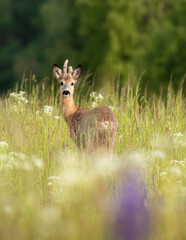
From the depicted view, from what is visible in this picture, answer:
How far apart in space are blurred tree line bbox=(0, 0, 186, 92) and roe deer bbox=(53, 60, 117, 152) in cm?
1447

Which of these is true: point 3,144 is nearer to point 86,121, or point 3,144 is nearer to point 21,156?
point 21,156

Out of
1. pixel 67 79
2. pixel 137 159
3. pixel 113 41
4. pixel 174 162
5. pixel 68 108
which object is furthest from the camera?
pixel 113 41

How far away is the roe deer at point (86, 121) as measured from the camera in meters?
5.95

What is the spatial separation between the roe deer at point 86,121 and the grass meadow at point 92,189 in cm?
17

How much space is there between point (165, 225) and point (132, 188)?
0.99ft

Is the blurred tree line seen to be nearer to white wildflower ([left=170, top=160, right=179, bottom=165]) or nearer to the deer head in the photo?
the deer head

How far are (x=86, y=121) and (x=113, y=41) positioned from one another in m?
25.1

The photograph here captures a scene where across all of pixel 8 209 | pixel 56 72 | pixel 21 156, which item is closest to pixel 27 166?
pixel 21 156

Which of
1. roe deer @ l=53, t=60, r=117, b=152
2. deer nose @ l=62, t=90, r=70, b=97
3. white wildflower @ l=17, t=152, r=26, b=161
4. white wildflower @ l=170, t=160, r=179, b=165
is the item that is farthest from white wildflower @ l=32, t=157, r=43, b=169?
deer nose @ l=62, t=90, r=70, b=97

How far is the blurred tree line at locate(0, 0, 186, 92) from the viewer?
2538 centimetres

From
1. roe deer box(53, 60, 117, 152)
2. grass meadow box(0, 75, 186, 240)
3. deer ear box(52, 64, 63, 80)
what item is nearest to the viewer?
grass meadow box(0, 75, 186, 240)

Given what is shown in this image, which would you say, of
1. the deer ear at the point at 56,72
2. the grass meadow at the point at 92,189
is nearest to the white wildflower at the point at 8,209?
the grass meadow at the point at 92,189

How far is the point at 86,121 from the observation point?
6.47m

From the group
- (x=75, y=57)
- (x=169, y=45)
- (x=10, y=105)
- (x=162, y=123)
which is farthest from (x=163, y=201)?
(x=75, y=57)
